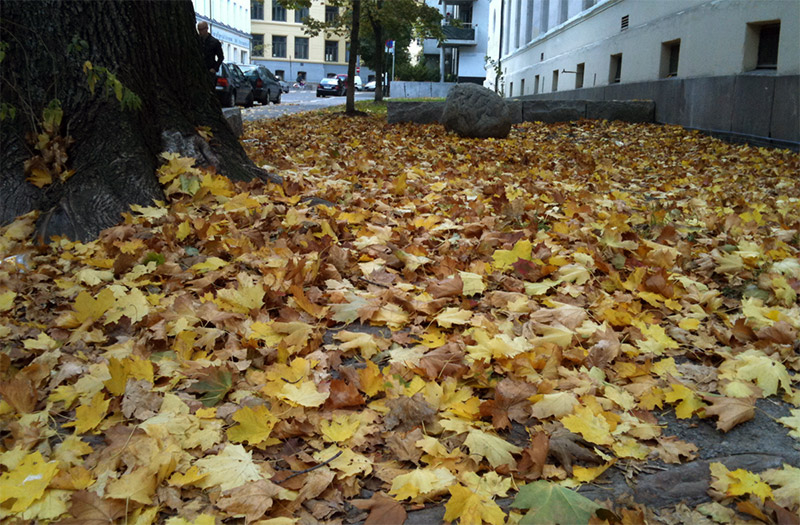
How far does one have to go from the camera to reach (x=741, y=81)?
9.76 m

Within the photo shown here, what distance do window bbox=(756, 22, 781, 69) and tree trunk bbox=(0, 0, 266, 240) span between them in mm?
9082

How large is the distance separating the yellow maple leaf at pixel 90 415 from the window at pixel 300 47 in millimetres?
73114

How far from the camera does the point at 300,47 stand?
232 ft

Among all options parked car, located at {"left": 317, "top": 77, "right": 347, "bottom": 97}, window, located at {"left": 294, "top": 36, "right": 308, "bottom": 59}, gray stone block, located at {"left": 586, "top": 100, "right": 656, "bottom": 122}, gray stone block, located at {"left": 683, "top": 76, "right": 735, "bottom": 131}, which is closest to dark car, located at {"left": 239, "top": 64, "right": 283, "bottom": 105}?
gray stone block, located at {"left": 586, "top": 100, "right": 656, "bottom": 122}

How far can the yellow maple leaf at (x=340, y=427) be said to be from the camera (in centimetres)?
189

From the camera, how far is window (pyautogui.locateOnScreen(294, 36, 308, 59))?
70500mm

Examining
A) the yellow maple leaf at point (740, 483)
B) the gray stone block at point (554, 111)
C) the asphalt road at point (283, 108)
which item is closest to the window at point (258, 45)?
the asphalt road at point (283, 108)

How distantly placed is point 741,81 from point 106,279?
9.85m

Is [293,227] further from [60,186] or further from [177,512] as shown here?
[177,512]

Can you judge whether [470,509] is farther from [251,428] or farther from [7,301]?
[7,301]

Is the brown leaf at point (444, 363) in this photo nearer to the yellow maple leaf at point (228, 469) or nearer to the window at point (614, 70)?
the yellow maple leaf at point (228, 469)

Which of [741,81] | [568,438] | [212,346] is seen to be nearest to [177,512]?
[212,346]

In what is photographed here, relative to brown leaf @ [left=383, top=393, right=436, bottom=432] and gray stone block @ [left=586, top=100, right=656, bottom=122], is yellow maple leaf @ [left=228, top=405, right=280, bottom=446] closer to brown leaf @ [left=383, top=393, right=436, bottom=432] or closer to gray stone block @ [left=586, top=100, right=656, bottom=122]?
brown leaf @ [left=383, top=393, right=436, bottom=432]

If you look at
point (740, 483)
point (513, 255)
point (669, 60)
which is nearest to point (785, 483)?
point (740, 483)
